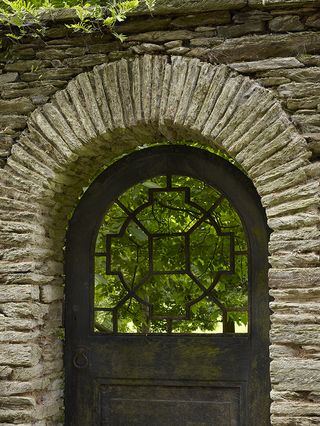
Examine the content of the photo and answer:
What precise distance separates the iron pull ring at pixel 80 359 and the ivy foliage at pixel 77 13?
5.80ft

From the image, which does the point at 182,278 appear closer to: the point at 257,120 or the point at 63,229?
the point at 63,229

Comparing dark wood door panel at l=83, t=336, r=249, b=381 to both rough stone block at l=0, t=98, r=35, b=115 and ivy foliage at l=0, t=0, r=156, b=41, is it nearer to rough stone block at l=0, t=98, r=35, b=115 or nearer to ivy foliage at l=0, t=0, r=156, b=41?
rough stone block at l=0, t=98, r=35, b=115

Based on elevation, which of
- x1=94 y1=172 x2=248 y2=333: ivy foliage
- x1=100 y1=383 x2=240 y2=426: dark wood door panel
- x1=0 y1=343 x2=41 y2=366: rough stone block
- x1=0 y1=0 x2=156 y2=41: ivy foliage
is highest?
x1=0 y1=0 x2=156 y2=41: ivy foliage

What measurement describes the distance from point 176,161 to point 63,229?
→ 779mm

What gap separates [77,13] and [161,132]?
759 mm

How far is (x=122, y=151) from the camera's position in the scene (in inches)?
167

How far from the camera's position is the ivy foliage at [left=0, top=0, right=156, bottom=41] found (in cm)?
373

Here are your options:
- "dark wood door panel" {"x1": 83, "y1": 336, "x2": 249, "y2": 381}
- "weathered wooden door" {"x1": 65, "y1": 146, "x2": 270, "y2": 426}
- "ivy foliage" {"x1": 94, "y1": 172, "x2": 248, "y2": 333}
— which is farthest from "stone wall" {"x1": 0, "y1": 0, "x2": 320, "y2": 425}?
"ivy foliage" {"x1": 94, "y1": 172, "x2": 248, "y2": 333}

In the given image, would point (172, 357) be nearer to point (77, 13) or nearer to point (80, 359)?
point (80, 359)

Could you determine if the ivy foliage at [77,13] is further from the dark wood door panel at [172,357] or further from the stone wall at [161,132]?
the dark wood door panel at [172,357]

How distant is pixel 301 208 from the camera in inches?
138

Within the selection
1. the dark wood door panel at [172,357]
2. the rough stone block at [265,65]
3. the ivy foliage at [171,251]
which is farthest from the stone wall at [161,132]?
the ivy foliage at [171,251]

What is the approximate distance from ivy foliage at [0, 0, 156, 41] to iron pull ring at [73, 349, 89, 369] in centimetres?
177

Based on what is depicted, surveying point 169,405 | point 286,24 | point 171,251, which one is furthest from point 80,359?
point 286,24
